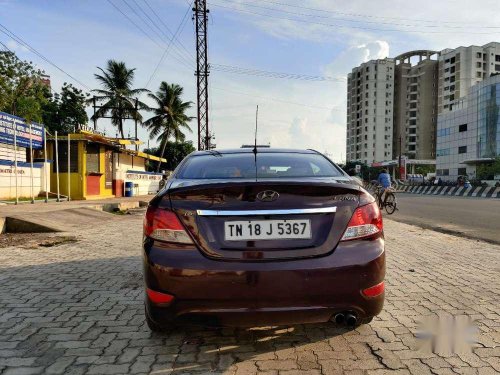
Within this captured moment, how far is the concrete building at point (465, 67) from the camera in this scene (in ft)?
319

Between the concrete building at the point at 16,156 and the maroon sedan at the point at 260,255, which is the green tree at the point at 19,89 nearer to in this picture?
the concrete building at the point at 16,156

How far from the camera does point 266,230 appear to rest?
245 centimetres

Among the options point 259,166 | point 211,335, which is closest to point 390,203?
point 259,166

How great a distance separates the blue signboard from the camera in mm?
13867

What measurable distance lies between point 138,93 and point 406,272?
3854cm

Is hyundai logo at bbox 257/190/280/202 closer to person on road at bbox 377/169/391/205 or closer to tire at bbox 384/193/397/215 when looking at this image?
person on road at bbox 377/169/391/205

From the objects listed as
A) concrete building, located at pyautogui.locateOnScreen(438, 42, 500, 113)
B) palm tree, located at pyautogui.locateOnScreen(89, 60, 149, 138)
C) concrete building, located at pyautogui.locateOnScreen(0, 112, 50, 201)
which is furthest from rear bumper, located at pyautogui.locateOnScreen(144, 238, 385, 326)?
concrete building, located at pyautogui.locateOnScreen(438, 42, 500, 113)

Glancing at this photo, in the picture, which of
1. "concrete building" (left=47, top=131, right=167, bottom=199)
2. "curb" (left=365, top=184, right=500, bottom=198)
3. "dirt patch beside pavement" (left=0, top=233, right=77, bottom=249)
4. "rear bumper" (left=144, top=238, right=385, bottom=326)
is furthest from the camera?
Answer: "curb" (left=365, top=184, right=500, bottom=198)

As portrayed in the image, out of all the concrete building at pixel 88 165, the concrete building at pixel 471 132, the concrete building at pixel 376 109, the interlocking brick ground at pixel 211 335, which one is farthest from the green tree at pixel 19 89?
the concrete building at pixel 376 109

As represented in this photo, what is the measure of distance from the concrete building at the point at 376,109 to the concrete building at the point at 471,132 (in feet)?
90.6

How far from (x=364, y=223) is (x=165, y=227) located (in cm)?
126

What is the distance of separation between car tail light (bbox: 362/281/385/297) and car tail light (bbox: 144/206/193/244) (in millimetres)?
1130

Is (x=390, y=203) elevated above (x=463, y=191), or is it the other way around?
(x=390, y=203)

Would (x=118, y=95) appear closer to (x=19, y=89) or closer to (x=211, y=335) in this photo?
(x=19, y=89)
